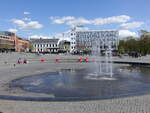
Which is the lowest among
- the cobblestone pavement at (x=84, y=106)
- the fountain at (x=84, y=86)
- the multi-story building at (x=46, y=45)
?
the fountain at (x=84, y=86)

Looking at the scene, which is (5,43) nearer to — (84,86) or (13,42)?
(13,42)

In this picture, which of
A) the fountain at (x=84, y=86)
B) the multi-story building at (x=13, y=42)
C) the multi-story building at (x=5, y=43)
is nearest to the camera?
the fountain at (x=84, y=86)

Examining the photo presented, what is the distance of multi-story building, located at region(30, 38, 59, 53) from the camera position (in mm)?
150125

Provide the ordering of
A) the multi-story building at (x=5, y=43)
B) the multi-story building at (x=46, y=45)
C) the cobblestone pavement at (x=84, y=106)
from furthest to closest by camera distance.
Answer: the multi-story building at (x=46, y=45)
the multi-story building at (x=5, y=43)
the cobblestone pavement at (x=84, y=106)

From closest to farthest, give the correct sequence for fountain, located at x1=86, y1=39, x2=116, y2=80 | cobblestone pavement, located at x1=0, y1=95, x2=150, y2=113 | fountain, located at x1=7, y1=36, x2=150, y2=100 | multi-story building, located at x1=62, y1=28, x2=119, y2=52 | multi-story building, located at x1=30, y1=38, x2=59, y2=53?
cobblestone pavement, located at x1=0, y1=95, x2=150, y2=113 → fountain, located at x1=7, y1=36, x2=150, y2=100 → fountain, located at x1=86, y1=39, x2=116, y2=80 → multi-story building, located at x1=62, y1=28, x2=119, y2=52 → multi-story building, located at x1=30, y1=38, x2=59, y2=53

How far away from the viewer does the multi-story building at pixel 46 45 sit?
150m

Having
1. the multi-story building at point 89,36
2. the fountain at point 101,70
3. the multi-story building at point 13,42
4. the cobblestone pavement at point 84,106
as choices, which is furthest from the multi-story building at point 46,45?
the cobblestone pavement at point 84,106

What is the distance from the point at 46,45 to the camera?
152 m

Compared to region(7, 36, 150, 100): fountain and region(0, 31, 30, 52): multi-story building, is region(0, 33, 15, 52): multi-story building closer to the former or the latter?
region(0, 31, 30, 52): multi-story building

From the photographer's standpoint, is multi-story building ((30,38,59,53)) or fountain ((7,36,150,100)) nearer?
fountain ((7,36,150,100))

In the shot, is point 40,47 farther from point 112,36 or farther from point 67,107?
point 67,107

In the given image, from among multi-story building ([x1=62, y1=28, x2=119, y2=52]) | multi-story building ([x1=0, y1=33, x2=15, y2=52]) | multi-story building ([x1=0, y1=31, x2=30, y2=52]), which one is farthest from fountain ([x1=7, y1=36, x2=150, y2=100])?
multi-story building ([x1=62, y1=28, x2=119, y2=52])

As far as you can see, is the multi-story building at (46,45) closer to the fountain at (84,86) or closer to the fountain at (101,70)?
the fountain at (101,70)

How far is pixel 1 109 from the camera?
22.9ft
